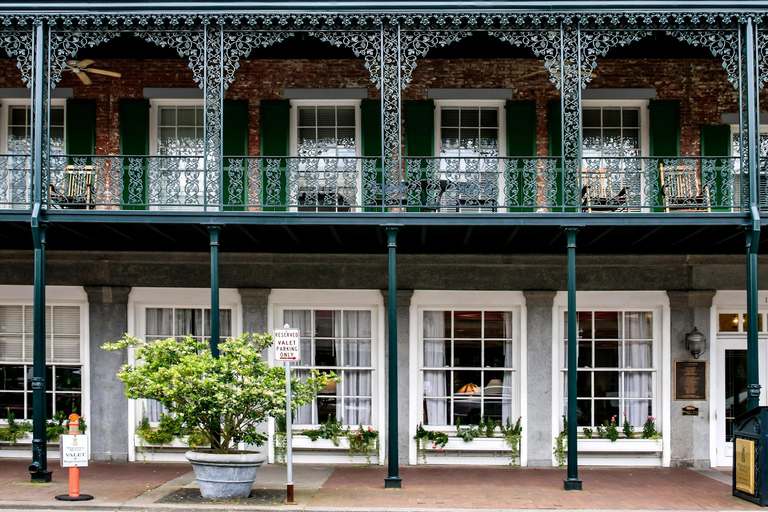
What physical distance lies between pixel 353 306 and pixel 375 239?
135 centimetres

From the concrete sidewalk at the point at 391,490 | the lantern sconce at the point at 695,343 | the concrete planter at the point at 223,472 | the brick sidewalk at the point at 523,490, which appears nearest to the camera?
the concrete sidewalk at the point at 391,490

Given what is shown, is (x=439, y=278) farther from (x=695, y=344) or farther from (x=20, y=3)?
(x=20, y=3)

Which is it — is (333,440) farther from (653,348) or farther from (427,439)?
(653,348)

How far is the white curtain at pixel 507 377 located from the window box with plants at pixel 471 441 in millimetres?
257

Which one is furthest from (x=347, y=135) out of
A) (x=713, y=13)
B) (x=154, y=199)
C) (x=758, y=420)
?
(x=758, y=420)

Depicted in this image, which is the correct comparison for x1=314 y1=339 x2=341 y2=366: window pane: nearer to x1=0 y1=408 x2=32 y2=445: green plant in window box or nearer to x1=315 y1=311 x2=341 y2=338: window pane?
x1=315 y1=311 x2=341 y2=338: window pane

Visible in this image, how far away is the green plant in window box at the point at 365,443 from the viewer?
41.3ft

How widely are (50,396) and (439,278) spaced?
6.80m

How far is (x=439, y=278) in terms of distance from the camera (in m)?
12.8

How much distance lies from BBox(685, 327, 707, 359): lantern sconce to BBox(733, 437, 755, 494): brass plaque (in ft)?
8.21

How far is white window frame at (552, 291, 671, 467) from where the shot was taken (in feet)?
41.4

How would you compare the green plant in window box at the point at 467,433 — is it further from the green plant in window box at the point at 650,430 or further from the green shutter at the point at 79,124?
the green shutter at the point at 79,124

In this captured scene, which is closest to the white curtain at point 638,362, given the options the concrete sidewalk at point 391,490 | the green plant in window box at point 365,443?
the concrete sidewalk at point 391,490

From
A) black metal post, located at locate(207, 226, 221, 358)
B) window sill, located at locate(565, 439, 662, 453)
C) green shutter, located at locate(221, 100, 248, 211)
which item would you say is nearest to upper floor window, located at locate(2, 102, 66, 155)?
green shutter, located at locate(221, 100, 248, 211)
